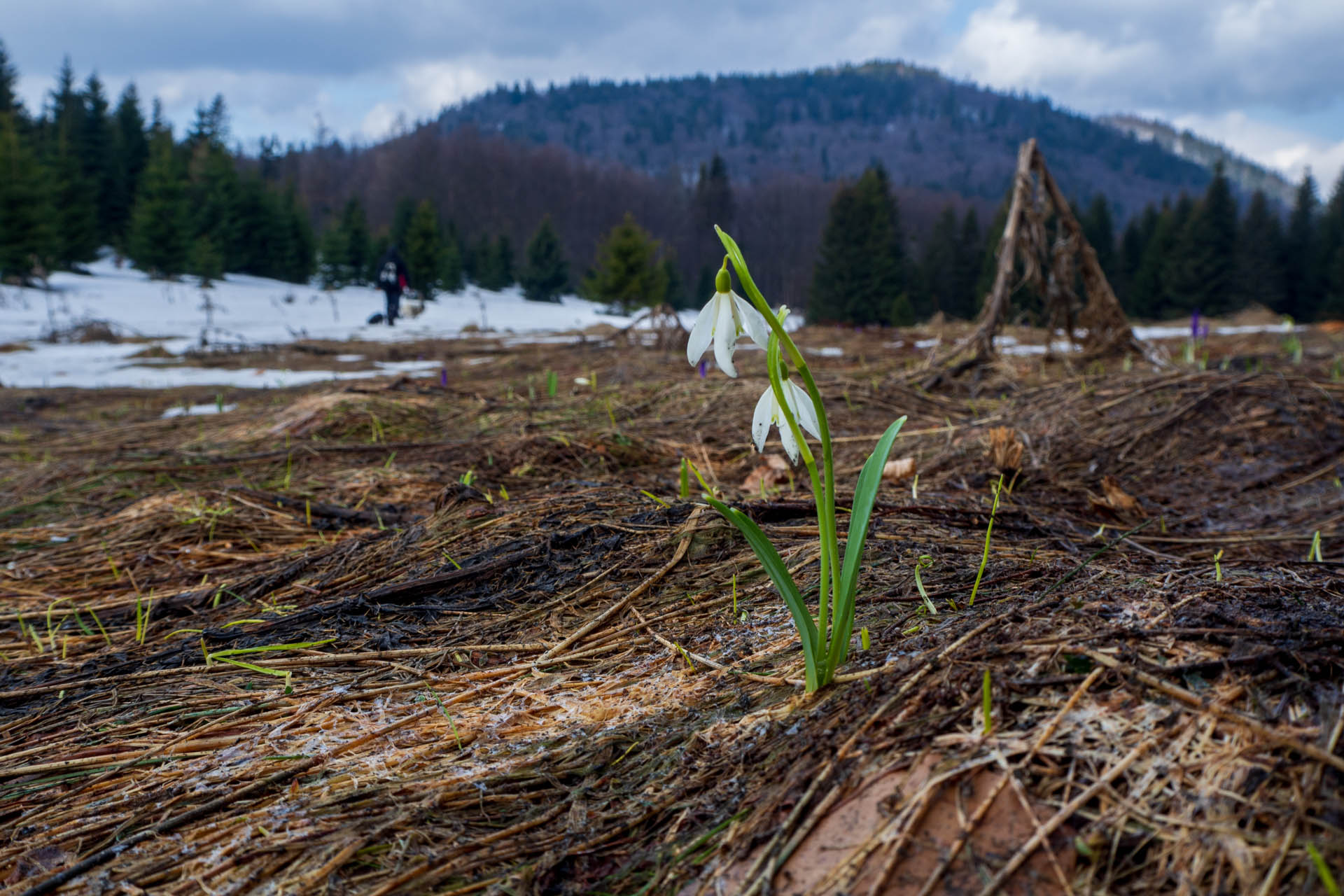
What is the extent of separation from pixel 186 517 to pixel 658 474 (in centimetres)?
172

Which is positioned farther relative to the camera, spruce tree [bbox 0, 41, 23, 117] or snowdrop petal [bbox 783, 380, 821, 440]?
spruce tree [bbox 0, 41, 23, 117]

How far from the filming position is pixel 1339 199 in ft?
113

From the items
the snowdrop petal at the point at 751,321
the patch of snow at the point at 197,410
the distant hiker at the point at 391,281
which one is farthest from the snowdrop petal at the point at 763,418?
the distant hiker at the point at 391,281

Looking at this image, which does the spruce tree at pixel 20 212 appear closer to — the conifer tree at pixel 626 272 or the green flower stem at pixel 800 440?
the conifer tree at pixel 626 272

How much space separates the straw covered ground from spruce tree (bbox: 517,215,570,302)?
3890 cm

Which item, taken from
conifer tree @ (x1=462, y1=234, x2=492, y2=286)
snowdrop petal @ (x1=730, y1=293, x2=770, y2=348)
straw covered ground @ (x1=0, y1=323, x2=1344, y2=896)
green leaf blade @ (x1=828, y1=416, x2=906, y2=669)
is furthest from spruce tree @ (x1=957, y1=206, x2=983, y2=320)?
snowdrop petal @ (x1=730, y1=293, x2=770, y2=348)

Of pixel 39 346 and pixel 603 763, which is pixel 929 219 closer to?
pixel 39 346

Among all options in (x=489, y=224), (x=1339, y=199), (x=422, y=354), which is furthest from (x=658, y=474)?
(x=489, y=224)

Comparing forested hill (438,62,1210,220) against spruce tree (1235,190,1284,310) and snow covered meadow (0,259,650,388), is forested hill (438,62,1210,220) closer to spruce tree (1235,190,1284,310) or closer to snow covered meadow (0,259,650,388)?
spruce tree (1235,190,1284,310)

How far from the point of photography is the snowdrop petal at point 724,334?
1187 millimetres

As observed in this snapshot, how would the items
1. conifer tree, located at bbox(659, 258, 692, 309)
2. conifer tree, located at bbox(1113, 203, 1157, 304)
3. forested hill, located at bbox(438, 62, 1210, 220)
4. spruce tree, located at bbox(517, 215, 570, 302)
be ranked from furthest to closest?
forested hill, located at bbox(438, 62, 1210, 220)
conifer tree, located at bbox(659, 258, 692, 309)
spruce tree, located at bbox(517, 215, 570, 302)
conifer tree, located at bbox(1113, 203, 1157, 304)

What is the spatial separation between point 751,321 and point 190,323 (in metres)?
20.7

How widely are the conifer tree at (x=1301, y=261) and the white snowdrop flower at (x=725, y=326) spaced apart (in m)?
42.3

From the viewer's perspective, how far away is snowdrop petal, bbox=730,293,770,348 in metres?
1.21
